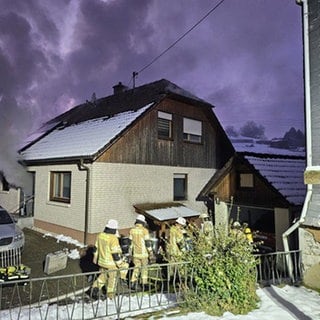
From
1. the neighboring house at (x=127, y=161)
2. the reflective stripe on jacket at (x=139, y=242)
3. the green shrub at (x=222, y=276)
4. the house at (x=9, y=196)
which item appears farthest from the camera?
the house at (x=9, y=196)

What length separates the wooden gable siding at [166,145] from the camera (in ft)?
41.1

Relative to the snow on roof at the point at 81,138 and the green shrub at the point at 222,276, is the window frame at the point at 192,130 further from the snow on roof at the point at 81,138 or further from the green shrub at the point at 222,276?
the green shrub at the point at 222,276

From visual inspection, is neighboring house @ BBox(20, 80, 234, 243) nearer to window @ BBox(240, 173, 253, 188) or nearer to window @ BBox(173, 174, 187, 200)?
window @ BBox(173, 174, 187, 200)

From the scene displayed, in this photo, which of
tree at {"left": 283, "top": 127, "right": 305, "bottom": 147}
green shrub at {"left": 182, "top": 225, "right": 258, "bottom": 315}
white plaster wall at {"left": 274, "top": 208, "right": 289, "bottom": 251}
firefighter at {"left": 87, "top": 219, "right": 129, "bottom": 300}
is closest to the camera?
green shrub at {"left": 182, "top": 225, "right": 258, "bottom": 315}

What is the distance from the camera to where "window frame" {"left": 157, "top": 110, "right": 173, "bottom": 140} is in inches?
556

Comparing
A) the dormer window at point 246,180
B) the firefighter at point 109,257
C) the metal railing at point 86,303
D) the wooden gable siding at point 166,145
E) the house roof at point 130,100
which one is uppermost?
the house roof at point 130,100

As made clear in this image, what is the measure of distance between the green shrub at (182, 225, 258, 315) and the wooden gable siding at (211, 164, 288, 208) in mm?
5978

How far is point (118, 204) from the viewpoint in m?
12.0

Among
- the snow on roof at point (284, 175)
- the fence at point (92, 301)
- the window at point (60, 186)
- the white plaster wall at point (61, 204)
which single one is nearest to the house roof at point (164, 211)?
the white plaster wall at point (61, 204)

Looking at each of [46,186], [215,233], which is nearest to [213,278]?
[215,233]

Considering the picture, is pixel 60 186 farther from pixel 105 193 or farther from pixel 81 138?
pixel 105 193

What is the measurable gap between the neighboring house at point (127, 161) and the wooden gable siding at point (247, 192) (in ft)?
5.57

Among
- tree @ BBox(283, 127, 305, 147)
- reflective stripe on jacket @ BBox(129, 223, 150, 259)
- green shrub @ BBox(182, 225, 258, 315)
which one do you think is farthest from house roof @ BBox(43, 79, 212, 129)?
tree @ BBox(283, 127, 305, 147)

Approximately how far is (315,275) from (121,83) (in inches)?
631
